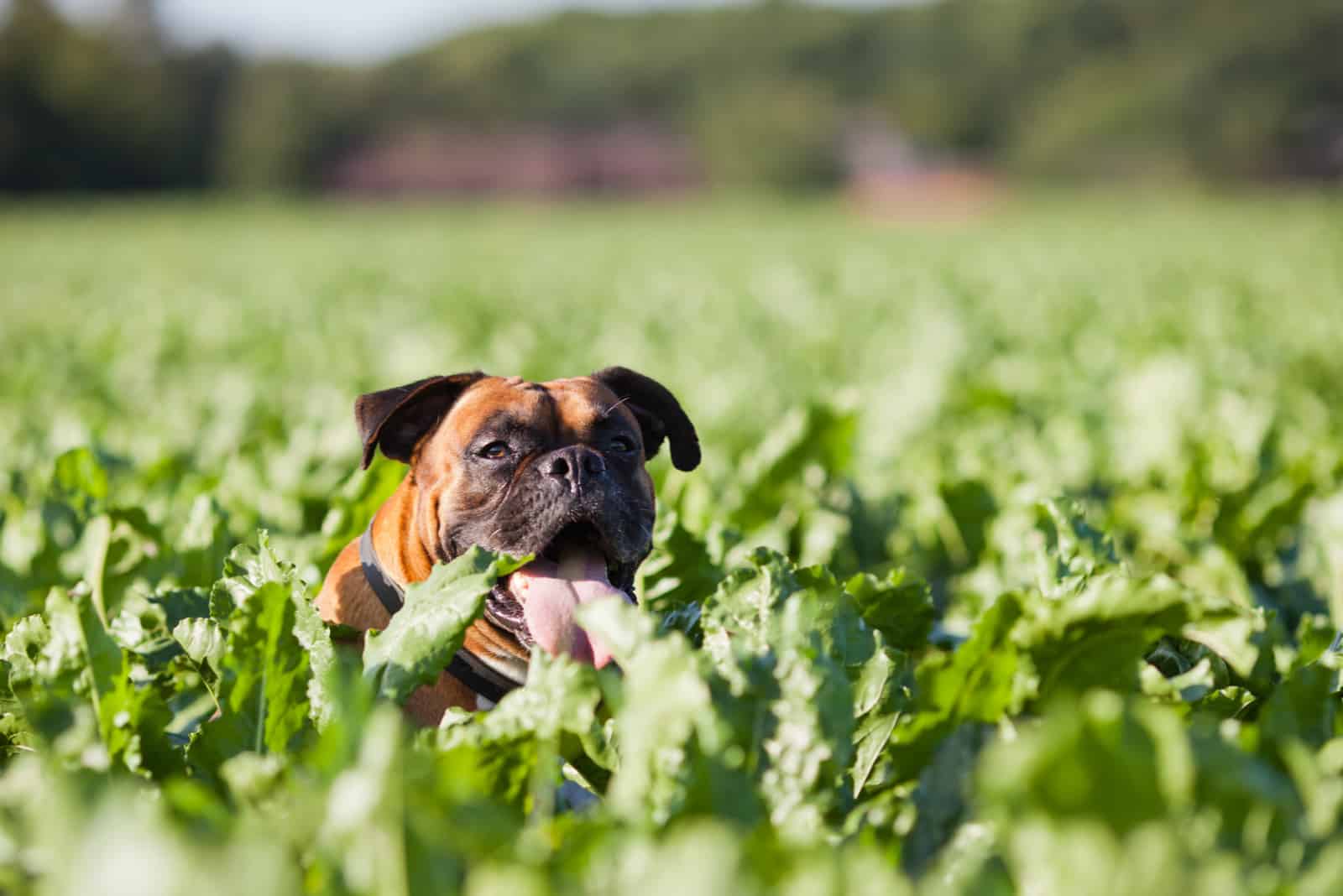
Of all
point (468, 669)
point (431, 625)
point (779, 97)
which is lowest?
point (779, 97)

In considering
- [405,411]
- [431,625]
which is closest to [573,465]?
[405,411]

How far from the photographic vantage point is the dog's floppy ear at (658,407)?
2559 mm

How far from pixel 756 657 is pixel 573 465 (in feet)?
2.72

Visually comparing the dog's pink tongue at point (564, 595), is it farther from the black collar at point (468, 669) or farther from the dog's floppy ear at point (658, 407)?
the dog's floppy ear at point (658, 407)

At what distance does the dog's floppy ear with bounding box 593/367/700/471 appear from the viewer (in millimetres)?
2559

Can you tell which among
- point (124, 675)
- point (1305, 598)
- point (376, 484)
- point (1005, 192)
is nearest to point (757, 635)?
point (124, 675)

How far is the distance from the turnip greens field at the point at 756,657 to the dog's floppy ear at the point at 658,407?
250 mm

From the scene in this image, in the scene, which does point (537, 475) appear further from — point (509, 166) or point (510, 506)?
point (509, 166)

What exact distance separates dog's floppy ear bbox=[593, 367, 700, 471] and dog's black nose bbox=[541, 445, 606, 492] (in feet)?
0.63

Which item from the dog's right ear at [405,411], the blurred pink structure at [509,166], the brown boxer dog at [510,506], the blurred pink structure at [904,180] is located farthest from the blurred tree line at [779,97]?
the brown boxer dog at [510,506]

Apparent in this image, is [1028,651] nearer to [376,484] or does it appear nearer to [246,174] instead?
[376,484]

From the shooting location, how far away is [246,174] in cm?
6712

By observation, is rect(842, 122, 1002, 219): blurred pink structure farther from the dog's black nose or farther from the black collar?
the black collar

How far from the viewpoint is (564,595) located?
2.26m
